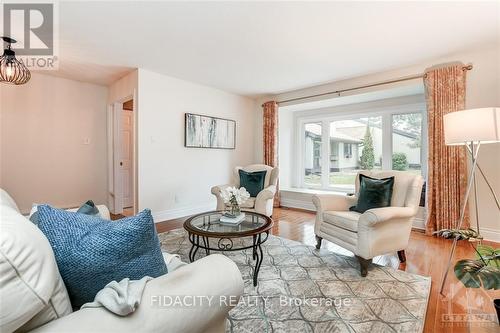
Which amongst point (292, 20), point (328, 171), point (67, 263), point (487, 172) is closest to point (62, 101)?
point (292, 20)

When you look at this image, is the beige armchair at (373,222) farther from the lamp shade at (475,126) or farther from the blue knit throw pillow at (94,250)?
the blue knit throw pillow at (94,250)

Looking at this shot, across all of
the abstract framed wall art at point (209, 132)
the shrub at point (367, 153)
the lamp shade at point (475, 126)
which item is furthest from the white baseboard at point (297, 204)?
the lamp shade at point (475, 126)

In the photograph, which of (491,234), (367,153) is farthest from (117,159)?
(491,234)

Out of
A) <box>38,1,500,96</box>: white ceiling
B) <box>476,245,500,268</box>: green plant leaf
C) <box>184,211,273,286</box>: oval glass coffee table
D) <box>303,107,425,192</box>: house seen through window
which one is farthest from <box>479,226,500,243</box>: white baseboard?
<box>184,211,273,286</box>: oval glass coffee table

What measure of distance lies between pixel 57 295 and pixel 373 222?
2.03 meters

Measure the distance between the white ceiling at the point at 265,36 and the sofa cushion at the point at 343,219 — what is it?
1.90m

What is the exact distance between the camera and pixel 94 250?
0.76 m

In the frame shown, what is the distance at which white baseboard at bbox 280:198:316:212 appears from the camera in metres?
4.74

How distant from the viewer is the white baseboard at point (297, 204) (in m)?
4.74

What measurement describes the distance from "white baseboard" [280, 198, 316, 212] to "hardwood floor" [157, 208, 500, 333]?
0.76m

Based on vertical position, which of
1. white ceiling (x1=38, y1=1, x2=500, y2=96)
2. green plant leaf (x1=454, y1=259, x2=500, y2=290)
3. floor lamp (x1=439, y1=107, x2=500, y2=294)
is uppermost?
white ceiling (x1=38, y1=1, x2=500, y2=96)

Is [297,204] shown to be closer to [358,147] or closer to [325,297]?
[358,147]

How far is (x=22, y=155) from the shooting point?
364 centimetres

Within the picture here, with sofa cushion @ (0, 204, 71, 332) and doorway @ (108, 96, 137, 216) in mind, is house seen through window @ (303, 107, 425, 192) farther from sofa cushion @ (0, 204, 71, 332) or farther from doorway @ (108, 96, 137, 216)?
sofa cushion @ (0, 204, 71, 332)
